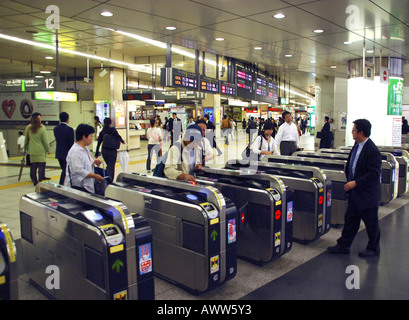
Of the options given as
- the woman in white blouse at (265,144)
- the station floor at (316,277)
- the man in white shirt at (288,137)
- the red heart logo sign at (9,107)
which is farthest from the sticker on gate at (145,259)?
the red heart logo sign at (9,107)

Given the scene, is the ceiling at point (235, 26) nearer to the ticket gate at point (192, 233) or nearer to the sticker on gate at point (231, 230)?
the ticket gate at point (192, 233)

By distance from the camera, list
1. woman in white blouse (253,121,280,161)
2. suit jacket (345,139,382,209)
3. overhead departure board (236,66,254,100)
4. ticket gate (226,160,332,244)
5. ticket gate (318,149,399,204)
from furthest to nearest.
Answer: overhead departure board (236,66,254,100) → ticket gate (318,149,399,204) → woman in white blouse (253,121,280,161) → ticket gate (226,160,332,244) → suit jacket (345,139,382,209)

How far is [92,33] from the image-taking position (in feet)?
27.2

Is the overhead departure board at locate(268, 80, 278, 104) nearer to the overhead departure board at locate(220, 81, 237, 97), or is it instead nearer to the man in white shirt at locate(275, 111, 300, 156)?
the overhead departure board at locate(220, 81, 237, 97)

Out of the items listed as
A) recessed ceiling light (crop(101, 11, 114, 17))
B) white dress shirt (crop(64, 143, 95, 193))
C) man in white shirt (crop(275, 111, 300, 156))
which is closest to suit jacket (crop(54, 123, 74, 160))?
recessed ceiling light (crop(101, 11, 114, 17))

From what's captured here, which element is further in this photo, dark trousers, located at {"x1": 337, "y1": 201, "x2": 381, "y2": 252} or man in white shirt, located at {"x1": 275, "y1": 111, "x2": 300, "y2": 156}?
man in white shirt, located at {"x1": 275, "y1": 111, "x2": 300, "y2": 156}

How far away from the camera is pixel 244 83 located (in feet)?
37.4

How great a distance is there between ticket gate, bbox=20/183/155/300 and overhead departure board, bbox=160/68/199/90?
17.7ft

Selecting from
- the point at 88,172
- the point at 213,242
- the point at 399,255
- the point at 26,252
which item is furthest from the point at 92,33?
the point at 399,255

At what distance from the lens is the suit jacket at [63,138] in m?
7.02

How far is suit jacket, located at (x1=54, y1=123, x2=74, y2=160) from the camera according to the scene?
702 cm

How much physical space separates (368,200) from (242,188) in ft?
4.75

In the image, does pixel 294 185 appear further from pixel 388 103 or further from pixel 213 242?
pixel 388 103

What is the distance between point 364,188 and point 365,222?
0.41m
